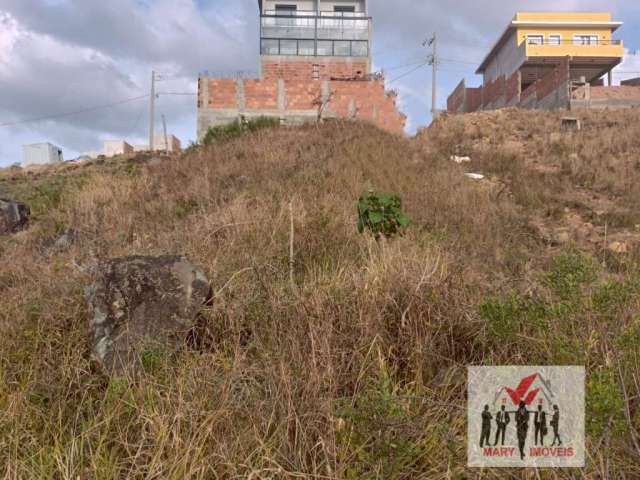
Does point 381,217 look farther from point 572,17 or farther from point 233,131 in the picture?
point 572,17

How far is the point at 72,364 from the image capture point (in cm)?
212

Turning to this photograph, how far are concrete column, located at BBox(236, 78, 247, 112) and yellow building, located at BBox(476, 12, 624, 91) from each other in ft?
64.7

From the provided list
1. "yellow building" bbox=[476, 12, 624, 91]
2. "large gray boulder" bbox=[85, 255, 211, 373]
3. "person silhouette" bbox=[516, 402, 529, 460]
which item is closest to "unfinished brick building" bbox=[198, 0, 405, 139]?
"yellow building" bbox=[476, 12, 624, 91]

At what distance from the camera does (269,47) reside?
33188 mm

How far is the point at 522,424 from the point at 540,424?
0.20ft

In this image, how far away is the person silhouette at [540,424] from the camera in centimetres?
152

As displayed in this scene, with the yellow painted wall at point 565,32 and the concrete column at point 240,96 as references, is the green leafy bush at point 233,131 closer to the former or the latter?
the concrete column at point 240,96

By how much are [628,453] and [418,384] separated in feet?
2.39

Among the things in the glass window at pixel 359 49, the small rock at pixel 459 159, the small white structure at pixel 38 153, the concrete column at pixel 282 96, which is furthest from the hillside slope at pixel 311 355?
the glass window at pixel 359 49

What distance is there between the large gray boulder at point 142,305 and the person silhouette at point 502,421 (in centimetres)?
145

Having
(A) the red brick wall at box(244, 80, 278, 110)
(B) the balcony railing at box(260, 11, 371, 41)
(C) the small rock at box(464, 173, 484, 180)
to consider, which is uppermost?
(B) the balcony railing at box(260, 11, 371, 41)

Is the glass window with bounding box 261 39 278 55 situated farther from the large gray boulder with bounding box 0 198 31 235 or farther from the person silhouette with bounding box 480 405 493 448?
→ the person silhouette with bounding box 480 405 493 448

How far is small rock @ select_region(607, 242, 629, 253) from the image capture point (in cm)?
473

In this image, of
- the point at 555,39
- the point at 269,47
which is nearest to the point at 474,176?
the point at 269,47
